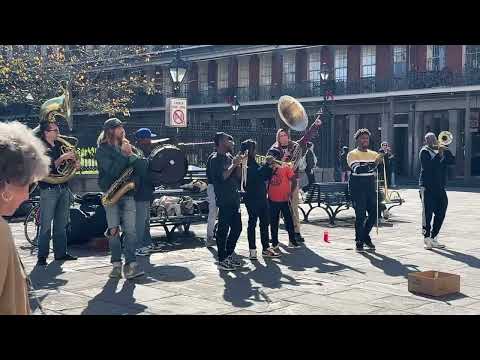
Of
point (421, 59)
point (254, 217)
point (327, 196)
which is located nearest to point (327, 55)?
point (421, 59)

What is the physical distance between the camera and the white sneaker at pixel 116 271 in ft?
23.5

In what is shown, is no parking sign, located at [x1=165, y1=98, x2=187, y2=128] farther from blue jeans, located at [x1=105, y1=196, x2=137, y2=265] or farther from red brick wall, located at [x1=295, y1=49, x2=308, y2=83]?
red brick wall, located at [x1=295, y1=49, x2=308, y2=83]

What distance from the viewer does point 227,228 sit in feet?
25.6

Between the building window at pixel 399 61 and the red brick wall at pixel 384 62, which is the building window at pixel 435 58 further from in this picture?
the red brick wall at pixel 384 62

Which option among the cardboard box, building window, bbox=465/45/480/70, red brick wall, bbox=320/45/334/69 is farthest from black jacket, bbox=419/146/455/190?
Result: red brick wall, bbox=320/45/334/69

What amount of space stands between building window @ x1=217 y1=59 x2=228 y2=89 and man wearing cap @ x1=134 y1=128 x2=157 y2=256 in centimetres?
3230

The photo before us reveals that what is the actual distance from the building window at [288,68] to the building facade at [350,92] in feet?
0.20

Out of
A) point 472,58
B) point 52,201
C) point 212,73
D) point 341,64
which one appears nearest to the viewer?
point 52,201

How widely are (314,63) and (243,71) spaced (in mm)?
5594

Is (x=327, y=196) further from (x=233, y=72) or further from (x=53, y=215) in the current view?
(x=233, y=72)

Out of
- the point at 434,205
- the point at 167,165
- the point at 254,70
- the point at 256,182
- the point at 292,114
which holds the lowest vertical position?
the point at 434,205

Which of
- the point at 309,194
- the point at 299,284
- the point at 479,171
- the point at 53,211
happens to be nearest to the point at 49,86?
the point at 309,194
